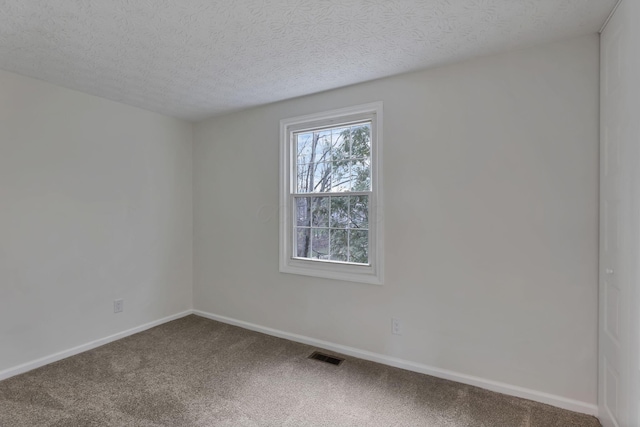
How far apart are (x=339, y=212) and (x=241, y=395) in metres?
1.63

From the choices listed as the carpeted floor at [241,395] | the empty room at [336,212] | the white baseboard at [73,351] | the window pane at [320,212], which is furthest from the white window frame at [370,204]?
the white baseboard at [73,351]

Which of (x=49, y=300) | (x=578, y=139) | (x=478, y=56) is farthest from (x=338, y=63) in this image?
(x=49, y=300)

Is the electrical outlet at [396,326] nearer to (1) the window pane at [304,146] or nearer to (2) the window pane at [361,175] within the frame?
(2) the window pane at [361,175]

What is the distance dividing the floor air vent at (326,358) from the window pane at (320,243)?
86 cm

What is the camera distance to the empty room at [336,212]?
1.76m

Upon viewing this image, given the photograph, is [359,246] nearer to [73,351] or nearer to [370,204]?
[370,204]

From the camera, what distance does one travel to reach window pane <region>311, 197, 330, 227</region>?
2.92 meters

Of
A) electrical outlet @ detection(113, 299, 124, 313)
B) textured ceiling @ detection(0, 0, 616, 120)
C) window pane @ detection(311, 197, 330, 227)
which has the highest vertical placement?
textured ceiling @ detection(0, 0, 616, 120)

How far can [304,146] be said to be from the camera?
3.09 meters

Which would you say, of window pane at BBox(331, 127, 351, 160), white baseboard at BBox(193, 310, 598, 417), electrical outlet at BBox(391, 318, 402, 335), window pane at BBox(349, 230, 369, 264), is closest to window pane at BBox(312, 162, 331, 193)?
window pane at BBox(331, 127, 351, 160)

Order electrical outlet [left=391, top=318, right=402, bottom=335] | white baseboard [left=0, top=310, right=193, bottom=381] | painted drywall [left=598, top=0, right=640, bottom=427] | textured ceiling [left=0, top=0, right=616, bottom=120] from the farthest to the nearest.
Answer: electrical outlet [left=391, top=318, right=402, bottom=335], white baseboard [left=0, top=310, right=193, bottom=381], textured ceiling [left=0, top=0, right=616, bottom=120], painted drywall [left=598, top=0, right=640, bottom=427]

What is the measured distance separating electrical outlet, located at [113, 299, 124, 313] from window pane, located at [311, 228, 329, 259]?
6.59 feet

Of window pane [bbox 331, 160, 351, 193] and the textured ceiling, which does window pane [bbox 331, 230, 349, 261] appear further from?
the textured ceiling

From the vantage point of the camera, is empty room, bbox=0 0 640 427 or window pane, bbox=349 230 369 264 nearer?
empty room, bbox=0 0 640 427
